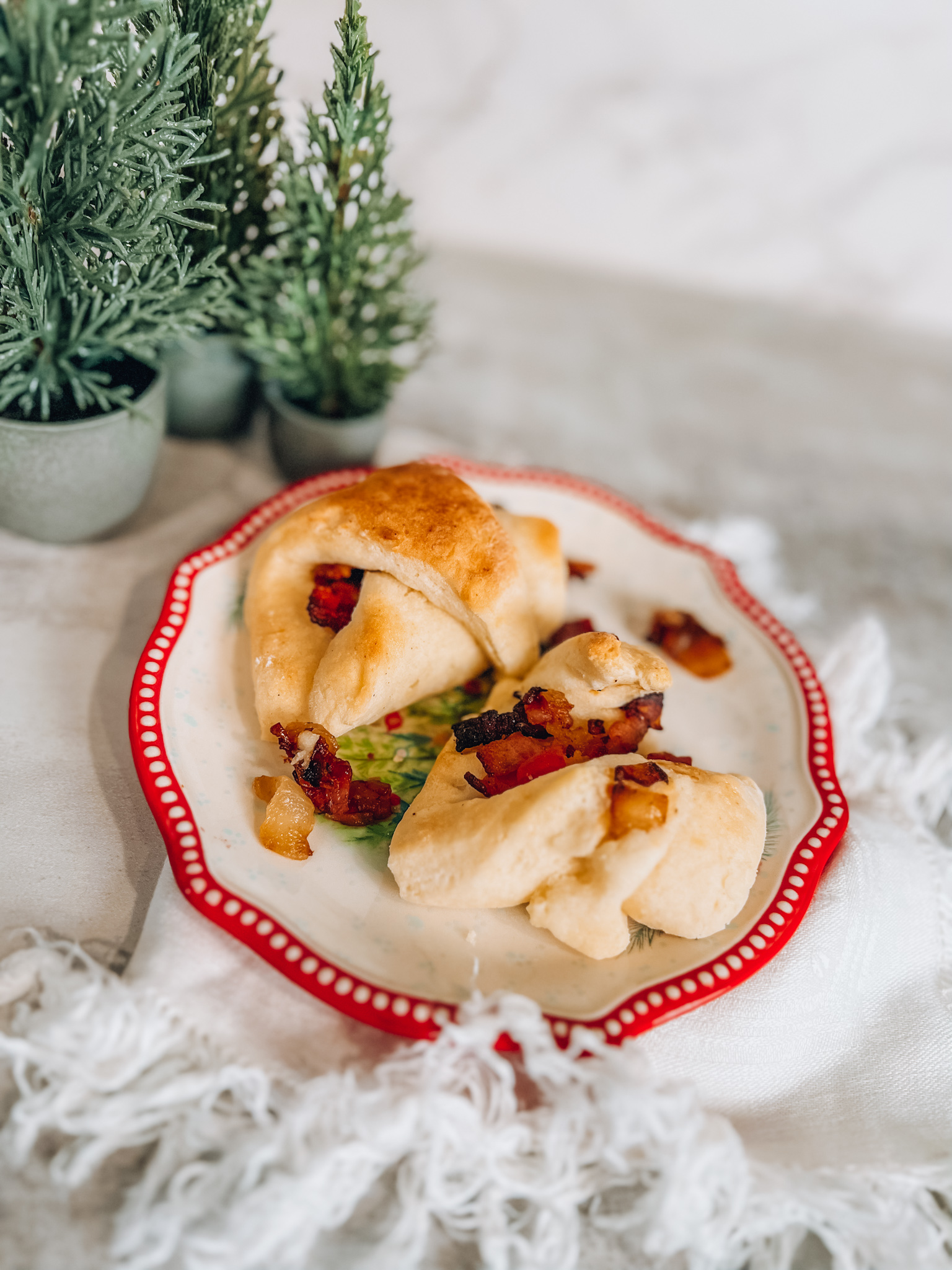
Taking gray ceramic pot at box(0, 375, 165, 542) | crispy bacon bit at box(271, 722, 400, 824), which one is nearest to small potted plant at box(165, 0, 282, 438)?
gray ceramic pot at box(0, 375, 165, 542)

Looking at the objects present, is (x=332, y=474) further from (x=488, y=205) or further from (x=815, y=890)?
(x=488, y=205)

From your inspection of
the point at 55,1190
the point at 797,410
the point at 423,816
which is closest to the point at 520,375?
the point at 797,410

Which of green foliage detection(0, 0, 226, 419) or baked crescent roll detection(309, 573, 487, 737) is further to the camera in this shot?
baked crescent roll detection(309, 573, 487, 737)

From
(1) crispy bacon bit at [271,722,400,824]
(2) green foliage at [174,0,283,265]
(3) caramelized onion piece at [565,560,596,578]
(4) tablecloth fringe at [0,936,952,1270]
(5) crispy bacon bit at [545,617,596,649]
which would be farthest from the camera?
(3) caramelized onion piece at [565,560,596,578]

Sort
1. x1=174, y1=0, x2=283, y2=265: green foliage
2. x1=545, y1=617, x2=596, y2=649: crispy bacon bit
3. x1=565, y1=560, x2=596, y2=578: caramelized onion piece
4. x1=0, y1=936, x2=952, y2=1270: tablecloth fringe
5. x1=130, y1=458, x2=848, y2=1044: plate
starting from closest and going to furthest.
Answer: x1=0, y1=936, x2=952, y2=1270: tablecloth fringe
x1=130, y1=458, x2=848, y2=1044: plate
x1=174, y1=0, x2=283, y2=265: green foliage
x1=545, y1=617, x2=596, y2=649: crispy bacon bit
x1=565, y1=560, x2=596, y2=578: caramelized onion piece

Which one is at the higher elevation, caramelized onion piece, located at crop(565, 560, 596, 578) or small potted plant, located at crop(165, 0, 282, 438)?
small potted plant, located at crop(165, 0, 282, 438)

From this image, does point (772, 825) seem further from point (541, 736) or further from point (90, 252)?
point (90, 252)

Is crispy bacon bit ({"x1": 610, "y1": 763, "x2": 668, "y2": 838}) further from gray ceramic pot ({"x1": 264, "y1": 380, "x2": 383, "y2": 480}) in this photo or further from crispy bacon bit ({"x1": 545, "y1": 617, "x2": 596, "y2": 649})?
gray ceramic pot ({"x1": 264, "y1": 380, "x2": 383, "y2": 480})

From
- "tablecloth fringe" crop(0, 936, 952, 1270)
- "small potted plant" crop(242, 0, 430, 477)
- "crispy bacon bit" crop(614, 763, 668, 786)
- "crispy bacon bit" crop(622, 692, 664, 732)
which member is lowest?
"tablecloth fringe" crop(0, 936, 952, 1270)
